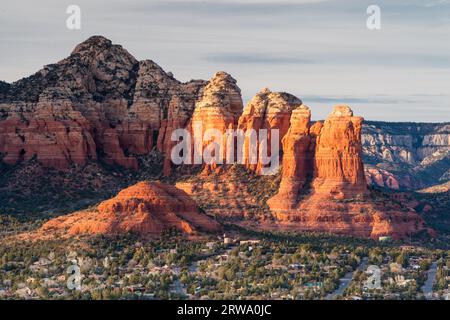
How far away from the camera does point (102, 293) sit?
650 feet
